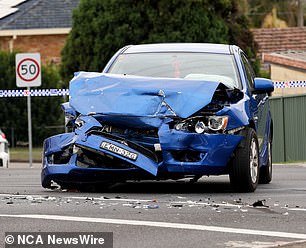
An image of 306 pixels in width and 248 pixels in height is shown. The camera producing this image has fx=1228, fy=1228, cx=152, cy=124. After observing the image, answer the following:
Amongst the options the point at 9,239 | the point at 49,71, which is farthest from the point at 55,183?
the point at 49,71

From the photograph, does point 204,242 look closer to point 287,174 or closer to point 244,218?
point 244,218

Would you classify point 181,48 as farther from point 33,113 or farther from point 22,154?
point 33,113

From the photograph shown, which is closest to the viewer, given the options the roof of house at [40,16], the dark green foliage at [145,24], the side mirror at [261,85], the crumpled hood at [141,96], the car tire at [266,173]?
the crumpled hood at [141,96]

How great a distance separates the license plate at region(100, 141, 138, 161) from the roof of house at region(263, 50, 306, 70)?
2192 centimetres

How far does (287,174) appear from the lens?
16.8 metres

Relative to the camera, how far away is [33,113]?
4575cm

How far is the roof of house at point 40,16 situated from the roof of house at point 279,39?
29.7 ft

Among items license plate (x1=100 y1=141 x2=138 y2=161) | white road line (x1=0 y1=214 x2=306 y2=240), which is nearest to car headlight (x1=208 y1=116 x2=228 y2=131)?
license plate (x1=100 y1=141 x2=138 y2=161)

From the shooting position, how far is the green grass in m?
38.9

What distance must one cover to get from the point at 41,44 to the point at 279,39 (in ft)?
36.7

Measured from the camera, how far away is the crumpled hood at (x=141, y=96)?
12172 mm

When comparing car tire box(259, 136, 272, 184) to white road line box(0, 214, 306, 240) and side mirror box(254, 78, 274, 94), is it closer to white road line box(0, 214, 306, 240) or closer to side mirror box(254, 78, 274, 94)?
side mirror box(254, 78, 274, 94)

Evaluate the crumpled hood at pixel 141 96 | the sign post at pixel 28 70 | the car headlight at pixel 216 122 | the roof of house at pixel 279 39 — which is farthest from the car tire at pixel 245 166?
the roof of house at pixel 279 39

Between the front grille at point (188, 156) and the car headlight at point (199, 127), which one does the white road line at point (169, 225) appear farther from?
the car headlight at point (199, 127)
